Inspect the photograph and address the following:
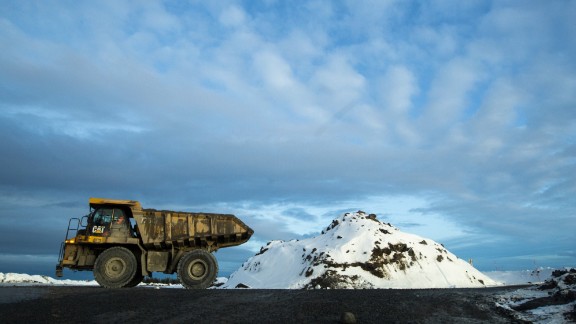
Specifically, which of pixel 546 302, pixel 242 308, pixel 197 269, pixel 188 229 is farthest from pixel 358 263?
pixel 242 308

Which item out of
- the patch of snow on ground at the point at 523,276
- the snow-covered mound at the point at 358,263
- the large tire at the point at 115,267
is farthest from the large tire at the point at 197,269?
the patch of snow on ground at the point at 523,276

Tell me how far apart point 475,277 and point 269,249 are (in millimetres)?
14242

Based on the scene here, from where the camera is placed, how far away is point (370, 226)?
29266 millimetres

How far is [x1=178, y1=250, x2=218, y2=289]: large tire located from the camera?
50.3 ft

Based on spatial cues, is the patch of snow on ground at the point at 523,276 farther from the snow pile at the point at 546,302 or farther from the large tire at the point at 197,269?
the large tire at the point at 197,269

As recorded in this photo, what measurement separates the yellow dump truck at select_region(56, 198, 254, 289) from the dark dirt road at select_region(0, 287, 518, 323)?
3.40 meters

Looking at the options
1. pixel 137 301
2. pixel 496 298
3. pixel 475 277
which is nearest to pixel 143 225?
pixel 137 301

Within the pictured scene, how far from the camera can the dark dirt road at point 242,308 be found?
27.3 feet

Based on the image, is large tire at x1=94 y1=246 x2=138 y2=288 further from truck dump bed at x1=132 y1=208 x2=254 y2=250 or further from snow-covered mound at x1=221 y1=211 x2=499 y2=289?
snow-covered mound at x1=221 y1=211 x2=499 y2=289

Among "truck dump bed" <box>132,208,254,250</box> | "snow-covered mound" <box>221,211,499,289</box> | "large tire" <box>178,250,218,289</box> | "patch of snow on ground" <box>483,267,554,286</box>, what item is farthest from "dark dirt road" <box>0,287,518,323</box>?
"patch of snow on ground" <box>483,267,554,286</box>

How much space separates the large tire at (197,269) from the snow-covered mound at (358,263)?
7967 mm

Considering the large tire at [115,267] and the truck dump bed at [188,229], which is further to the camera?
the truck dump bed at [188,229]

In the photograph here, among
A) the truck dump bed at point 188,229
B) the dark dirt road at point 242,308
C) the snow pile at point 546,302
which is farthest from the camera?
the truck dump bed at point 188,229

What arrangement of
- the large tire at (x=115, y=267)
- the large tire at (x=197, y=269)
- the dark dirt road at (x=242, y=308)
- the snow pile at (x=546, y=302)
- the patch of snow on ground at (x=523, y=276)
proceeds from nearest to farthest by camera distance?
the dark dirt road at (x=242, y=308) → the snow pile at (x=546, y=302) → the large tire at (x=115, y=267) → the large tire at (x=197, y=269) → the patch of snow on ground at (x=523, y=276)
